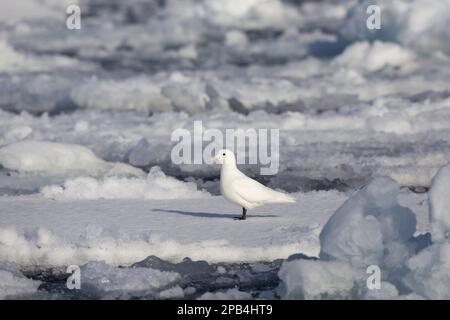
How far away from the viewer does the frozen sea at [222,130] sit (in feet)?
19.0

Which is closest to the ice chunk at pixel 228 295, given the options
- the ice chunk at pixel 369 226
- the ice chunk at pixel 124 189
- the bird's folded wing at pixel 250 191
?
the ice chunk at pixel 369 226

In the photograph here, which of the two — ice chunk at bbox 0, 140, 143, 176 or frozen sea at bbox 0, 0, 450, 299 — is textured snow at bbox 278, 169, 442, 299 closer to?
frozen sea at bbox 0, 0, 450, 299

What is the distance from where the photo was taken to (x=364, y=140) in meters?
12.0

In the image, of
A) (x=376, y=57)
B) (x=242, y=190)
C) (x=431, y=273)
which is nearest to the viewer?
(x=431, y=273)

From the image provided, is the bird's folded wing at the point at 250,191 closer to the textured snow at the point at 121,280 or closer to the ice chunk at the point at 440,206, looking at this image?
the textured snow at the point at 121,280

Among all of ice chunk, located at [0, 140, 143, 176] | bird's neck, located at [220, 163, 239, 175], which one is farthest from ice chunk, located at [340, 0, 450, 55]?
bird's neck, located at [220, 163, 239, 175]

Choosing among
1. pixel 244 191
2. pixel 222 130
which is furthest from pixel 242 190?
pixel 222 130

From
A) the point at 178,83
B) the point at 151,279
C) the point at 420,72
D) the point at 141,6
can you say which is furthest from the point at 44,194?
the point at 141,6

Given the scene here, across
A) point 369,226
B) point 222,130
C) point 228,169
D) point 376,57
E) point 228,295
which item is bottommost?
point 228,295

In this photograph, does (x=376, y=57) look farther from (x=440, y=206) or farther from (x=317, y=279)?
(x=317, y=279)

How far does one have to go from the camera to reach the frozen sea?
5.79 meters

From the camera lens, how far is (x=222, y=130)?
12.8m
